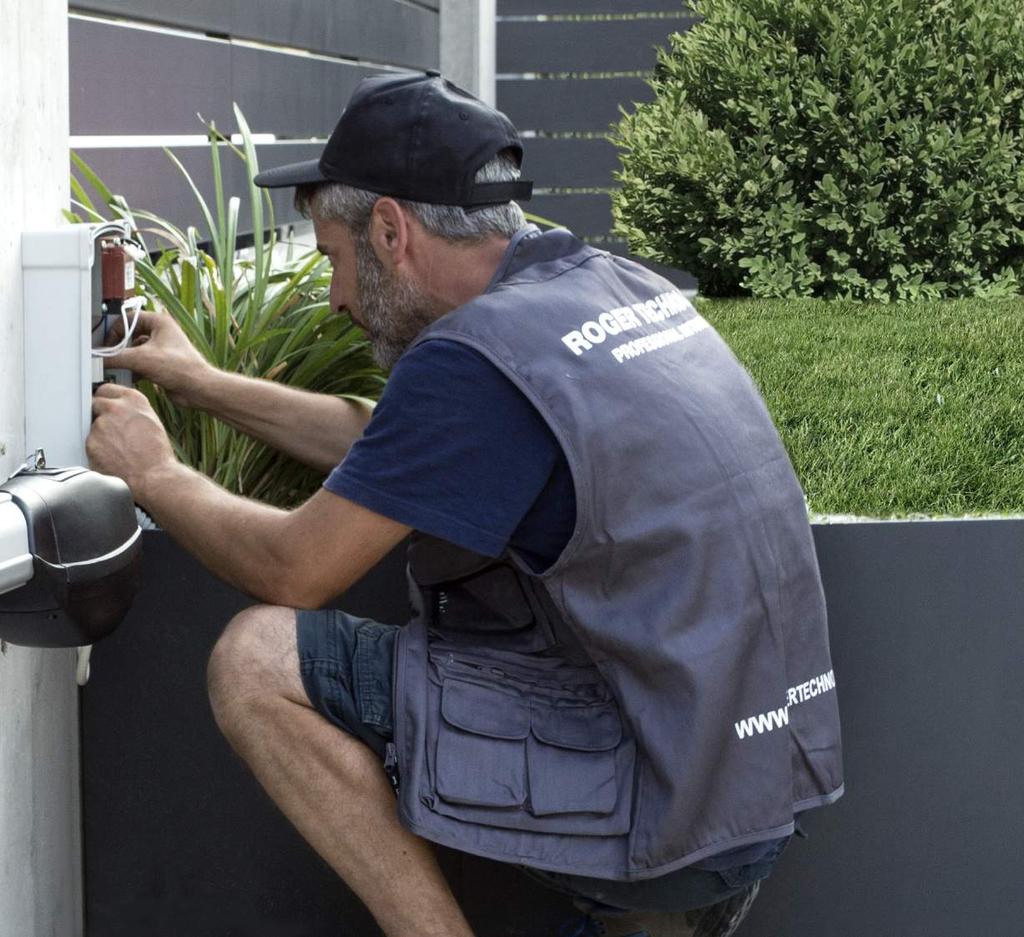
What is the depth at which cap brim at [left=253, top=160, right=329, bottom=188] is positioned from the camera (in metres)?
2.32

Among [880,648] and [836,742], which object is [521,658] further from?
[880,648]

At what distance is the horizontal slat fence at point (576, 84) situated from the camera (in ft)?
39.2

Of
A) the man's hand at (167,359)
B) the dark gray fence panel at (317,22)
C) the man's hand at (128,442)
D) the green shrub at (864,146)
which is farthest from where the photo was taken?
the green shrub at (864,146)

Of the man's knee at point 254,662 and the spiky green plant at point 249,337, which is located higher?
the spiky green plant at point 249,337

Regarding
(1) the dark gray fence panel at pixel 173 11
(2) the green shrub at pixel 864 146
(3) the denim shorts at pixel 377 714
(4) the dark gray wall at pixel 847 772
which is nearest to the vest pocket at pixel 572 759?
(3) the denim shorts at pixel 377 714

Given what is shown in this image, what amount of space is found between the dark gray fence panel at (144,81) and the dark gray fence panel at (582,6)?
653 centimetres

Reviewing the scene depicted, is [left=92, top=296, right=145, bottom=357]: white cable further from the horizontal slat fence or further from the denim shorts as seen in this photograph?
the horizontal slat fence

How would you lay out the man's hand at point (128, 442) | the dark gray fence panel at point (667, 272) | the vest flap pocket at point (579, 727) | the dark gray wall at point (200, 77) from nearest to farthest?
the vest flap pocket at point (579, 727) < the man's hand at point (128, 442) < the dark gray wall at point (200, 77) < the dark gray fence panel at point (667, 272)

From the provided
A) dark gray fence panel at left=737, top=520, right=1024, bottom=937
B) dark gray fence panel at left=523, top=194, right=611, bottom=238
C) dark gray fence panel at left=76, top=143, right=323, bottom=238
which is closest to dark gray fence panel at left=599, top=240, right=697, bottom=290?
dark gray fence panel at left=523, top=194, right=611, bottom=238

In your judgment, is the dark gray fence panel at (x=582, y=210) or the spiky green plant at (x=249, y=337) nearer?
the spiky green plant at (x=249, y=337)

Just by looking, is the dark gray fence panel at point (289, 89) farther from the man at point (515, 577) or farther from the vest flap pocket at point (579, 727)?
the vest flap pocket at point (579, 727)

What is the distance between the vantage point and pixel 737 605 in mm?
2051

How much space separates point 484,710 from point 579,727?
13 cm

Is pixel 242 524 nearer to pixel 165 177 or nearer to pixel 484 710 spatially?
pixel 484 710
